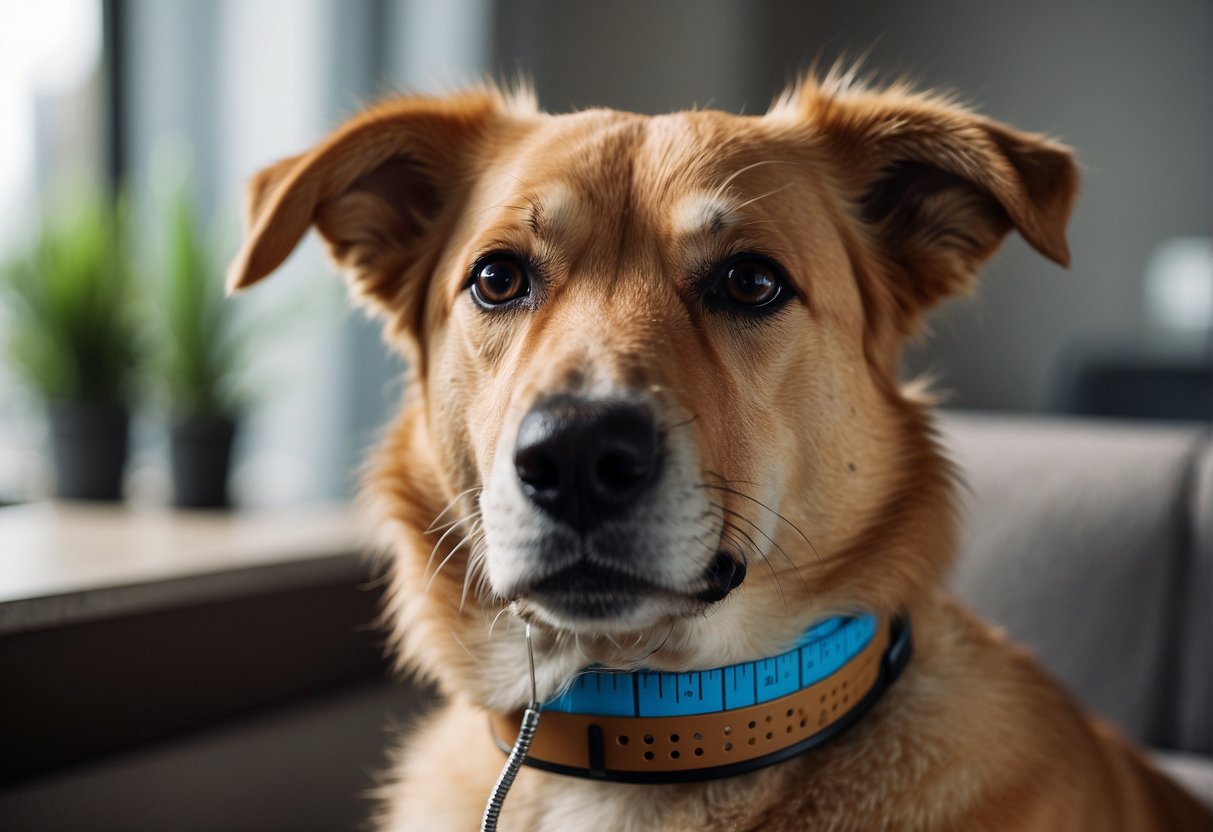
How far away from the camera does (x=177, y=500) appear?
7.50ft

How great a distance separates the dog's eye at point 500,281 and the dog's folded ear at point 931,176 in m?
0.45

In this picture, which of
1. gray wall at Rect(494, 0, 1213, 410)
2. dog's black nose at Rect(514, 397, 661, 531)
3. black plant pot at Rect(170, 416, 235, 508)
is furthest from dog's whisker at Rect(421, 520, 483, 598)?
gray wall at Rect(494, 0, 1213, 410)

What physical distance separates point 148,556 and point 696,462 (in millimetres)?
1144

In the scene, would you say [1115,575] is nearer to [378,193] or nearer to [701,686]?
[701,686]

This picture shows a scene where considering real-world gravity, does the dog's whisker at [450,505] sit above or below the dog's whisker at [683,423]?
below

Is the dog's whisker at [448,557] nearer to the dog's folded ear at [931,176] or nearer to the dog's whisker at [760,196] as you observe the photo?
the dog's whisker at [760,196]

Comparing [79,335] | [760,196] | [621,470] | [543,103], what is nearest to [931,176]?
[760,196]

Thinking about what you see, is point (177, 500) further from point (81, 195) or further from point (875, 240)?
point (875, 240)

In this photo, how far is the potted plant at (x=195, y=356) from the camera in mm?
2168

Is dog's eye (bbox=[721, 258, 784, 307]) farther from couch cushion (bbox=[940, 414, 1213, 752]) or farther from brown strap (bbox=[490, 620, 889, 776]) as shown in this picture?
couch cushion (bbox=[940, 414, 1213, 752])

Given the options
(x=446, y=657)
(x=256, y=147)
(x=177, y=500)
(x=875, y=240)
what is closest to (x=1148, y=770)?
(x=875, y=240)

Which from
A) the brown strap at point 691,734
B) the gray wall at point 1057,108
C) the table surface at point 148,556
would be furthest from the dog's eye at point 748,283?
the gray wall at point 1057,108

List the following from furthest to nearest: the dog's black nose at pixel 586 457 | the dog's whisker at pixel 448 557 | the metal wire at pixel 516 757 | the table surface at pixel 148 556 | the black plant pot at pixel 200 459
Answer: the black plant pot at pixel 200 459, the table surface at pixel 148 556, the dog's whisker at pixel 448 557, the metal wire at pixel 516 757, the dog's black nose at pixel 586 457

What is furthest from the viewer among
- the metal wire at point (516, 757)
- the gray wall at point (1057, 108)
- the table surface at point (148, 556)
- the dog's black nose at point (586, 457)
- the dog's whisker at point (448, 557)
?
the gray wall at point (1057, 108)
